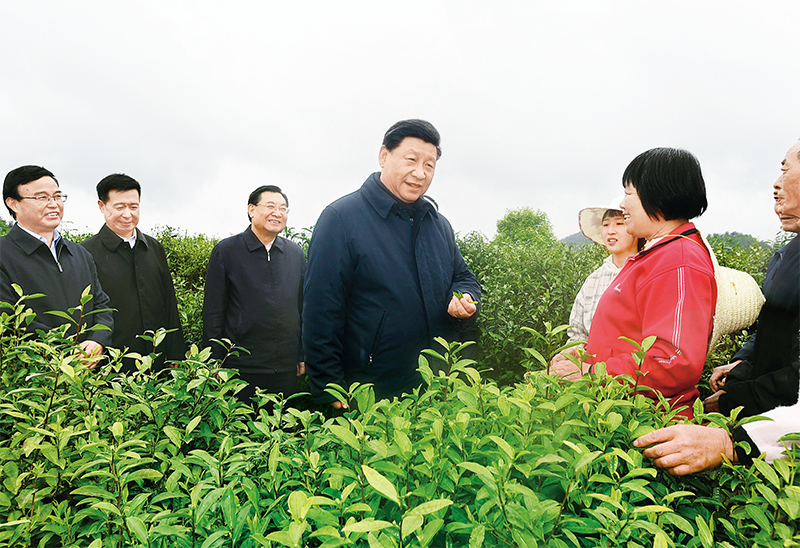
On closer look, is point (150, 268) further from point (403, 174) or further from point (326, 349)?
point (403, 174)

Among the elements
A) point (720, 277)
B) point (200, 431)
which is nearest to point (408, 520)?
point (200, 431)

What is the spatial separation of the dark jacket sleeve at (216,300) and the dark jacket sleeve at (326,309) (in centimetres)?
217

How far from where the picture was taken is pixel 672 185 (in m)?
2.08

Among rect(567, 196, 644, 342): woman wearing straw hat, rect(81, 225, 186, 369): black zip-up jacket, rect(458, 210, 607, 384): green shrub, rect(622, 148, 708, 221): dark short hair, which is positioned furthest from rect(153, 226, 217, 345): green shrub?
rect(622, 148, 708, 221): dark short hair

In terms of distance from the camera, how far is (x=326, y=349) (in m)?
3.03

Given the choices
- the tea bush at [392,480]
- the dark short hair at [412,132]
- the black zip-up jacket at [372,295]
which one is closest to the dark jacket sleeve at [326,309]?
the black zip-up jacket at [372,295]

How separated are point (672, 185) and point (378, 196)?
6.22 feet

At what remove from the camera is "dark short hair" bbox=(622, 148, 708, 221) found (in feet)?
6.83

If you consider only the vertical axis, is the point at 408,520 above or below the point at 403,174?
below

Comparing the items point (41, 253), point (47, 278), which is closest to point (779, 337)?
point (47, 278)

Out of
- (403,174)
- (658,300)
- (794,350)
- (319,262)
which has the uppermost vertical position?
(403,174)

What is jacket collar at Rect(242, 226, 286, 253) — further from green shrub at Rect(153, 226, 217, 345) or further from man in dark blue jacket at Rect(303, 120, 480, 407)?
green shrub at Rect(153, 226, 217, 345)

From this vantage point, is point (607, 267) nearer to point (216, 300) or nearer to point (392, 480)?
point (392, 480)

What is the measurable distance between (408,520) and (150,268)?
16.1 feet
